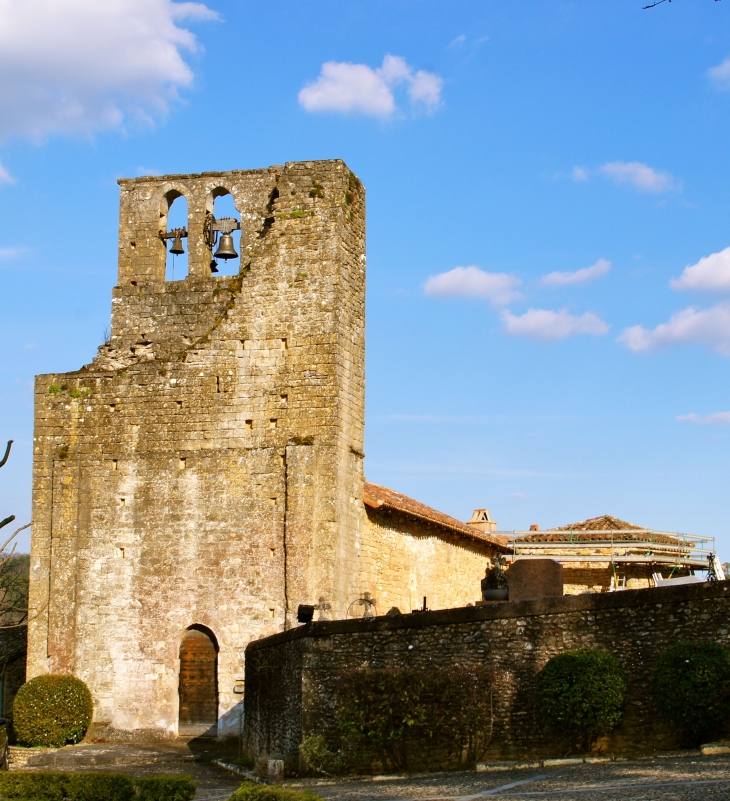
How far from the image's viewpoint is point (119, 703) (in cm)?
2016

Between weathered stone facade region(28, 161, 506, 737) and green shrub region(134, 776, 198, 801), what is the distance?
21.3ft

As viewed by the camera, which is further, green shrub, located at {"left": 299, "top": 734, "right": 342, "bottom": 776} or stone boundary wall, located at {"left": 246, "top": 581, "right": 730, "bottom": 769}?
green shrub, located at {"left": 299, "top": 734, "right": 342, "bottom": 776}

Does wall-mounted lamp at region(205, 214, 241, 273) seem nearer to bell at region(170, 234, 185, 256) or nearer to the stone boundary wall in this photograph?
bell at region(170, 234, 185, 256)

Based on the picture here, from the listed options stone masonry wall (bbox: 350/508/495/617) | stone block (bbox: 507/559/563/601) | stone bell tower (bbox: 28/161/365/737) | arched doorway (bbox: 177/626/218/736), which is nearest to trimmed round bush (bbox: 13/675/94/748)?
stone bell tower (bbox: 28/161/365/737)

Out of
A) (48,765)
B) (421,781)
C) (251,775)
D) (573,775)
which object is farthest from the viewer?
(48,765)

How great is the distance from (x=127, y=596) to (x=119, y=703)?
73.8 inches

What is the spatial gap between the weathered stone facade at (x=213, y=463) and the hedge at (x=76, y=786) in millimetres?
5985

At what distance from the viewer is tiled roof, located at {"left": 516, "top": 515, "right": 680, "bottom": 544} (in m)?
28.0

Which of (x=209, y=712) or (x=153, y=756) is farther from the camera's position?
(x=209, y=712)

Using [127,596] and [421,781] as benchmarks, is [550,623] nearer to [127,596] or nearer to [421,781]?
[421,781]

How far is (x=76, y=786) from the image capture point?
13773mm

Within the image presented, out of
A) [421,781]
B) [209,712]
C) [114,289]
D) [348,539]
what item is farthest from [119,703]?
[421,781]

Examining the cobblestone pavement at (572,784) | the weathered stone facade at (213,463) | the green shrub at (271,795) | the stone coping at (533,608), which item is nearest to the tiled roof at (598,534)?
the weathered stone facade at (213,463)

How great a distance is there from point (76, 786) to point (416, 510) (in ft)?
33.6
